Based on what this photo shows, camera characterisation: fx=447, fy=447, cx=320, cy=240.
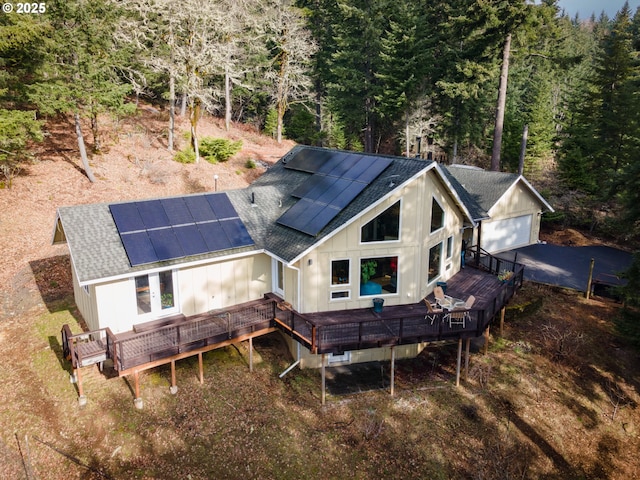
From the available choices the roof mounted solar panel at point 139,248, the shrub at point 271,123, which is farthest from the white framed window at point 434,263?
the shrub at point 271,123

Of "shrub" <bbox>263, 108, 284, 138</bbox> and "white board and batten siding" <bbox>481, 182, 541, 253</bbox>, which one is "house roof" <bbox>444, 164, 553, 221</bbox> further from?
"shrub" <bbox>263, 108, 284, 138</bbox>

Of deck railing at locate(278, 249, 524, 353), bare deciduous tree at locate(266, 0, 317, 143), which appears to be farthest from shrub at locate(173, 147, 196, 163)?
deck railing at locate(278, 249, 524, 353)

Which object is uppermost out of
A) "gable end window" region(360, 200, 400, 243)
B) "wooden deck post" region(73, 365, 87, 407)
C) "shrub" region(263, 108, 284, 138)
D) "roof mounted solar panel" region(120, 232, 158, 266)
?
"shrub" region(263, 108, 284, 138)

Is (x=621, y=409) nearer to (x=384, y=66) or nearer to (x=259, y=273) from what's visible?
(x=259, y=273)

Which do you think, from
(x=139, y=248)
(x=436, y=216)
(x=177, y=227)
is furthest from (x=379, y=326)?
(x=139, y=248)

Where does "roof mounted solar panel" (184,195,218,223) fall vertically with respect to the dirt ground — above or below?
above

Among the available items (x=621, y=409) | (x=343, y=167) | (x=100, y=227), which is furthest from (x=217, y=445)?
(x=621, y=409)
